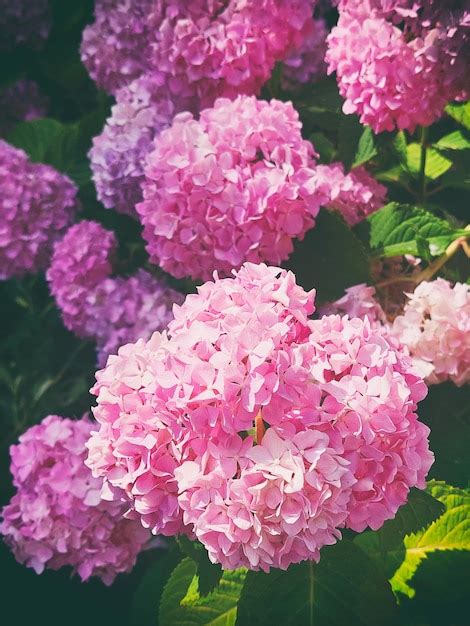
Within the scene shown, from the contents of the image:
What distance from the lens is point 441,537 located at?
1245 mm

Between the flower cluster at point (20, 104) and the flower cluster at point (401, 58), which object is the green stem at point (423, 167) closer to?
the flower cluster at point (401, 58)

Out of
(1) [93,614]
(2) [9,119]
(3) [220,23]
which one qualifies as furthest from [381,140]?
(2) [9,119]

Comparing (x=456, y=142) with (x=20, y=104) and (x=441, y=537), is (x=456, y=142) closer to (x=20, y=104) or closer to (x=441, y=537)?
(x=441, y=537)

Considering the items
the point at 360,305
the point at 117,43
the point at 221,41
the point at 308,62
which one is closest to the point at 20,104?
the point at 117,43

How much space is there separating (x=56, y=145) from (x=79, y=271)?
1.91ft

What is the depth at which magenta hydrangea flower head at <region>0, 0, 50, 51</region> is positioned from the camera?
225cm

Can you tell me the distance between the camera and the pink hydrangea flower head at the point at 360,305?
127 cm

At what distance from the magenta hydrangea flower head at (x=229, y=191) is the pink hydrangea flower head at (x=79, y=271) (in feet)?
0.97

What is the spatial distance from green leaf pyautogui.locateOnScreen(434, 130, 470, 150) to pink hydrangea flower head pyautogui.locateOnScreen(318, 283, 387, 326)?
1.15 ft


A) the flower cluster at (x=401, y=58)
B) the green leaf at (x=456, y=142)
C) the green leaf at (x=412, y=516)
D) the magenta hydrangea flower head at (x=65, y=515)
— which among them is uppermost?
the flower cluster at (x=401, y=58)

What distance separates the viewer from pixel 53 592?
5.82ft

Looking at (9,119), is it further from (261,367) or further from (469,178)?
(261,367)

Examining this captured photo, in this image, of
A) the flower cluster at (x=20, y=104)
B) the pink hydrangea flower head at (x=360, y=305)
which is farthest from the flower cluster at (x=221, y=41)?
the flower cluster at (x=20, y=104)

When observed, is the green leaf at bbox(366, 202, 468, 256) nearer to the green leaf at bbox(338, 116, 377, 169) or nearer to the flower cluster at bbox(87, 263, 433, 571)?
the green leaf at bbox(338, 116, 377, 169)
